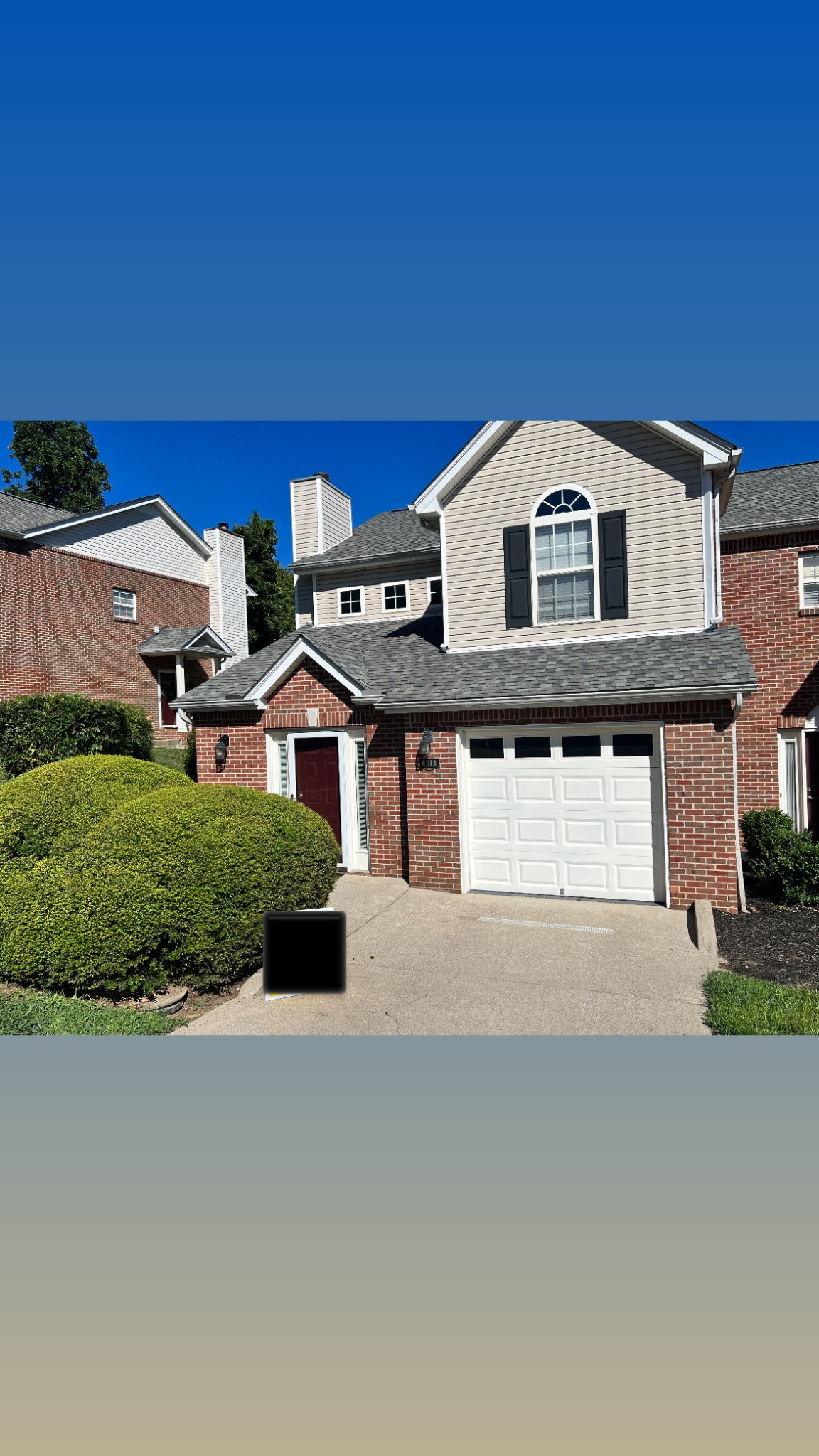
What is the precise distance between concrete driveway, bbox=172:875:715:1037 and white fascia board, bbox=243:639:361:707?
3.86m

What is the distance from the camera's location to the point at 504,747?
1009 centimetres

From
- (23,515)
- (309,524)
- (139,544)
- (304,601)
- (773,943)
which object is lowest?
(773,943)

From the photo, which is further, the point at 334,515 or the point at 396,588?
the point at 334,515

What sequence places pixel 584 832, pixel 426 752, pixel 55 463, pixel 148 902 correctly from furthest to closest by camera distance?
pixel 55 463 < pixel 426 752 < pixel 584 832 < pixel 148 902

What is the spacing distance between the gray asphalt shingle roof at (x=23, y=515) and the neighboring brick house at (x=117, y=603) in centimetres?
5

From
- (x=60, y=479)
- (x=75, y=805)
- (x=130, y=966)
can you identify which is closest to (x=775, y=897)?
(x=130, y=966)

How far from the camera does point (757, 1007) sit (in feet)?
19.7

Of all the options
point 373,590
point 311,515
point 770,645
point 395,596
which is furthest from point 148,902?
point 311,515

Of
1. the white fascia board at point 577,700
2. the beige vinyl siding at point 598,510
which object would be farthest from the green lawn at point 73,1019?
the beige vinyl siding at point 598,510

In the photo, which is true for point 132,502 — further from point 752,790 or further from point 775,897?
point 775,897

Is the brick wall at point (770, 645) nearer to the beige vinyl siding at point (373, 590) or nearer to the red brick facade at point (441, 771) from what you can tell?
the red brick facade at point (441, 771)

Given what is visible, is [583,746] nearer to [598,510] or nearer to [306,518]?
[598,510]

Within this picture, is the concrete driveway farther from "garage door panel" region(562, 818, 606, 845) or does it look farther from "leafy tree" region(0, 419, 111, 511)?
"leafy tree" region(0, 419, 111, 511)

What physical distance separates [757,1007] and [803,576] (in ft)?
33.0
